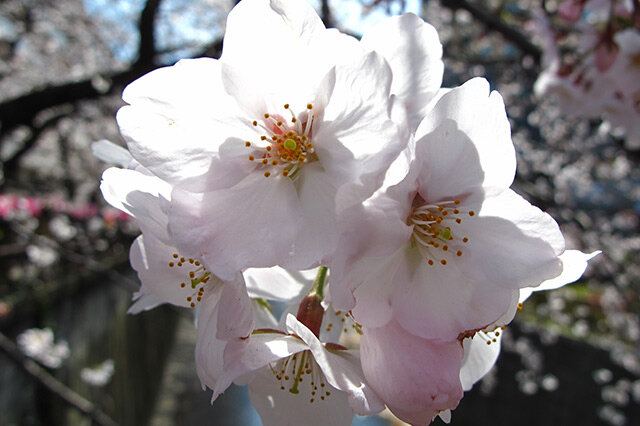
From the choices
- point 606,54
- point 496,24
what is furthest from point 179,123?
point 496,24

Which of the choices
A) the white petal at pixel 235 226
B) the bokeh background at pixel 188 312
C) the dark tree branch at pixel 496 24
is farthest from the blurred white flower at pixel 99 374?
the white petal at pixel 235 226

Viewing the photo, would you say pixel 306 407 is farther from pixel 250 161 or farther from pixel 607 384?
pixel 607 384

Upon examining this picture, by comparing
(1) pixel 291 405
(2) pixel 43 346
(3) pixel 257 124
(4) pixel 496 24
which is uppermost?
(3) pixel 257 124

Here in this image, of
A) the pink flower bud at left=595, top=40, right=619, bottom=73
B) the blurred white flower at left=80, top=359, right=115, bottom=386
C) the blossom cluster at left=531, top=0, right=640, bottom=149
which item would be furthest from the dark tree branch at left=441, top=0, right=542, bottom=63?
the blurred white flower at left=80, top=359, right=115, bottom=386

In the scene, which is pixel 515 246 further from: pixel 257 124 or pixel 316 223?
pixel 257 124

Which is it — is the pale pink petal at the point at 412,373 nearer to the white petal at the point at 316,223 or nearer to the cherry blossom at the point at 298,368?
the cherry blossom at the point at 298,368

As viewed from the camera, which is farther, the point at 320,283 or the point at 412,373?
the point at 320,283

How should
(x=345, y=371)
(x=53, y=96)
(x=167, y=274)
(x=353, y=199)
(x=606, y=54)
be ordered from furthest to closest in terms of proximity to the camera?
(x=53, y=96)
(x=606, y=54)
(x=167, y=274)
(x=345, y=371)
(x=353, y=199)

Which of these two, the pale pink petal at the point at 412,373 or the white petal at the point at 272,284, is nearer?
the pale pink petal at the point at 412,373

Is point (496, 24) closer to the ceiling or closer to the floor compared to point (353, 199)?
closer to the floor
